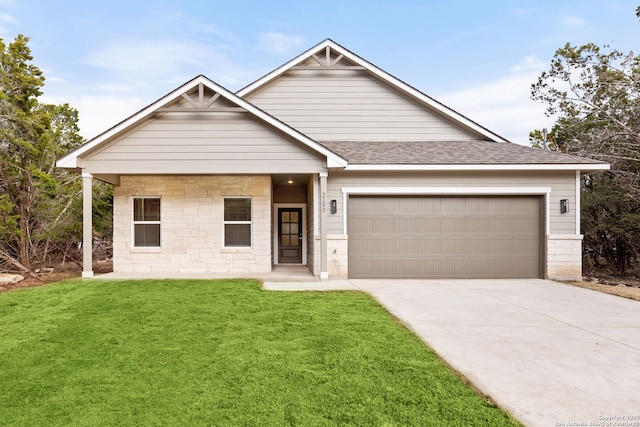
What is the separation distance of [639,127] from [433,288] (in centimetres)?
1116

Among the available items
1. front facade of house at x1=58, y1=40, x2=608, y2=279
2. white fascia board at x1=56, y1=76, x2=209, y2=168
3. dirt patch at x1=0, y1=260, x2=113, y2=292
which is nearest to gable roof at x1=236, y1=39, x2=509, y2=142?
front facade of house at x1=58, y1=40, x2=608, y2=279

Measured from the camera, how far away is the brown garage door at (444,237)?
9805 millimetres

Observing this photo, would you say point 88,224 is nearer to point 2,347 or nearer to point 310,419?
point 2,347

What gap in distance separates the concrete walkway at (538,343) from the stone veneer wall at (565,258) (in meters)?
1.42

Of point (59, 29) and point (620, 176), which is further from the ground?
point (59, 29)

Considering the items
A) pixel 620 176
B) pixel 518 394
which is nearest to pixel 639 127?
pixel 620 176

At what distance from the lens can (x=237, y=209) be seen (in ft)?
35.0

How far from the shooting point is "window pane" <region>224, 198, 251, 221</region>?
1064 cm

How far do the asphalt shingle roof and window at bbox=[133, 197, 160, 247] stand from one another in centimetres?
564

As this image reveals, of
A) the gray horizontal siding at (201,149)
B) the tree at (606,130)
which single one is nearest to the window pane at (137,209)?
the gray horizontal siding at (201,149)

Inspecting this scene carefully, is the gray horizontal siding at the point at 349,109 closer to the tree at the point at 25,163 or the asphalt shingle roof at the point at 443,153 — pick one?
the asphalt shingle roof at the point at 443,153

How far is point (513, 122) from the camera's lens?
31.5 m

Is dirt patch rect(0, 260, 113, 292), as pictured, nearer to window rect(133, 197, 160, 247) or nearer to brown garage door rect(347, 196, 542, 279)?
window rect(133, 197, 160, 247)

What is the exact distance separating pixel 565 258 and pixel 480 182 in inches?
124
